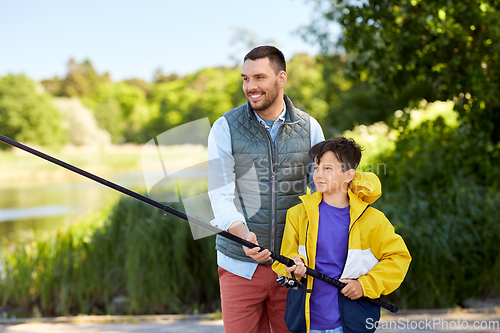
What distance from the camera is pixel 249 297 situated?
75.3 inches

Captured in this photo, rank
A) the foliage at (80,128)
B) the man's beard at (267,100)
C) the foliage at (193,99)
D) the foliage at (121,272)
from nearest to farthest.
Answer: the man's beard at (267,100)
the foliage at (121,272)
the foliage at (193,99)
the foliage at (80,128)

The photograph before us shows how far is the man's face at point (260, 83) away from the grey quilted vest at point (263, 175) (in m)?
0.09

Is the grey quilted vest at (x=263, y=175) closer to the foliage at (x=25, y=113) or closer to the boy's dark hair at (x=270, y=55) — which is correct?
the boy's dark hair at (x=270, y=55)

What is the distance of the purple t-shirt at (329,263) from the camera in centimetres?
172

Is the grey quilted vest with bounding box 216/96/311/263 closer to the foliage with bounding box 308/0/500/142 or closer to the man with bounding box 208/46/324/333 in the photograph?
the man with bounding box 208/46/324/333

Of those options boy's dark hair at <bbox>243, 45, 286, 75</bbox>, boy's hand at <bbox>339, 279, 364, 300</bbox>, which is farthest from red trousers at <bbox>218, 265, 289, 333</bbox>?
boy's dark hair at <bbox>243, 45, 286, 75</bbox>

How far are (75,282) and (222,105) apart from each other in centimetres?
4442

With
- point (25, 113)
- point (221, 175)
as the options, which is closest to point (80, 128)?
point (25, 113)

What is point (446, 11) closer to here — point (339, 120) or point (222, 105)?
point (339, 120)

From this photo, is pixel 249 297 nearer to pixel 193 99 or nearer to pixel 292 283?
pixel 292 283

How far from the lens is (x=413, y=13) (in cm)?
430

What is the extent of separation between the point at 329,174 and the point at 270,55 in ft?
1.87

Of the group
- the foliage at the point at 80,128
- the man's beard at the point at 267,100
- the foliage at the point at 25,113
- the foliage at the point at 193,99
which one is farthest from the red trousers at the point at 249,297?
the foliage at the point at 80,128

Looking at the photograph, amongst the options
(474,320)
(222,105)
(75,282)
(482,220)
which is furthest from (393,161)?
(222,105)
